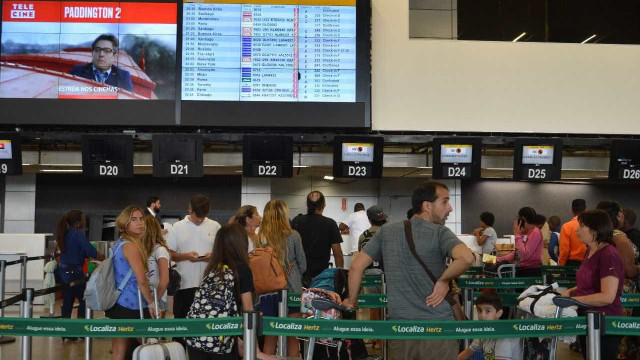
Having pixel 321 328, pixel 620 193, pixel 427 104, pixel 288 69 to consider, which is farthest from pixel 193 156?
pixel 620 193

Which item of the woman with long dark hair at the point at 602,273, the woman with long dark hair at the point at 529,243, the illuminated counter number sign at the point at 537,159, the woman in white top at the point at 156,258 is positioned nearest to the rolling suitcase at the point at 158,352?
the woman in white top at the point at 156,258

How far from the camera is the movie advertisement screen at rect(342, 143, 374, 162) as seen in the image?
10.1m

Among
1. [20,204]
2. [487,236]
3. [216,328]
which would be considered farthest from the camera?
[20,204]

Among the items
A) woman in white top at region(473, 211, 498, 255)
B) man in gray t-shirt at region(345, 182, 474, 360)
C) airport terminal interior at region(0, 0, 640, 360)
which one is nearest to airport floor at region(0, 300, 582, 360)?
airport terminal interior at region(0, 0, 640, 360)

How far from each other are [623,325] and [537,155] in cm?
656

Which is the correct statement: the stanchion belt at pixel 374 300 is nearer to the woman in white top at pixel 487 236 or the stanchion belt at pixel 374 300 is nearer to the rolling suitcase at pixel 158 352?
the rolling suitcase at pixel 158 352

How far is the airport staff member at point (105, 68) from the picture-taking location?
387 inches

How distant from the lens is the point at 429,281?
380 cm

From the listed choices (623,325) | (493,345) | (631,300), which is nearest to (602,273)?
(623,325)

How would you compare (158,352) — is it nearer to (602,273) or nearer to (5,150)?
(602,273)

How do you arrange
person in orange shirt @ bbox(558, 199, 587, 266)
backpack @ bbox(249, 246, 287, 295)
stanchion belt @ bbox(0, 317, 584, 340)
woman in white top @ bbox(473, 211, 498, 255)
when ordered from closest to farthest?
1. stanchion belt @ bbox(0, 317, 584, 340)
2. backpack @ bbox(249, 246, 287, 295)
3. person in orange shirt @ bbox(558, 199, 587, 266)
4. woman in white top @ bbox(473, 211, 498, 255)

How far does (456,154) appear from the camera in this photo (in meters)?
10.2

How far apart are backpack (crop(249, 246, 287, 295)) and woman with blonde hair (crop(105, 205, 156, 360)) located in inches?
29.7

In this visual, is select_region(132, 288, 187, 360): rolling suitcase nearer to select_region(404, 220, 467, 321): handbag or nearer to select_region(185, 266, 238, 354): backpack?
select_region(185, 266, 238, 354): backpack
